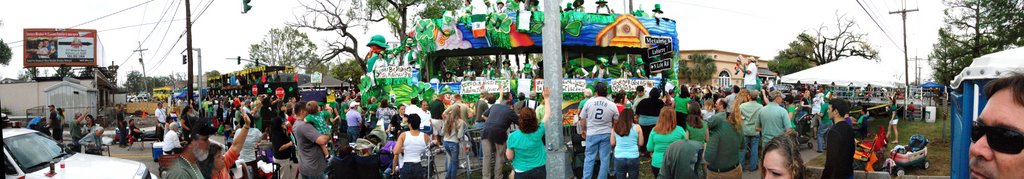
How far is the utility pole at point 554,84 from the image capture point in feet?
21.4

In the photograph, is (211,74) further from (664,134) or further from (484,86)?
(664,134)

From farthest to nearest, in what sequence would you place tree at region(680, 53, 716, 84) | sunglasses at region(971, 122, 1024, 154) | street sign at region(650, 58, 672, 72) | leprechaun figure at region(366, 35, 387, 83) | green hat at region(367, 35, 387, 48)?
1. tree at region(680, 53, 716, 84)
2. green hat at region(367, 35, 387, 48)
3. leprechaun figure at region(366, 35, 387, 83)
4. street sign at region(650, 58, 672, 72)
5. sunglasses at region(971, 122, 1024, 154)

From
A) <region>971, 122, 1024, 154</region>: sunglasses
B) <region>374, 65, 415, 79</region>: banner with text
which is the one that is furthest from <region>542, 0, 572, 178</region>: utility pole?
<region>374, 65, 415, 79</region>: banner with text

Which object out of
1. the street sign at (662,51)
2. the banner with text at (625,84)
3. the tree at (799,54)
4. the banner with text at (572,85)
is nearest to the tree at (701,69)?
the tree at (799,54)

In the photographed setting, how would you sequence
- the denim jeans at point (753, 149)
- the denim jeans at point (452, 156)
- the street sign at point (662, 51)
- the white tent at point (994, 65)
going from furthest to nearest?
1. the street sign at point (662, 51)
2. the denim jeans at point (753, 149)
3. the denim jeans at point (452, 156)
4. the white tent at point (994, 65)

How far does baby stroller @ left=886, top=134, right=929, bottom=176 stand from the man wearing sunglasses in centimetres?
902

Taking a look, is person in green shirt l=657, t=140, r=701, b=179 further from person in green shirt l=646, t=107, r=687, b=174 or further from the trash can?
the trash can

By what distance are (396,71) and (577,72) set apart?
6.18m

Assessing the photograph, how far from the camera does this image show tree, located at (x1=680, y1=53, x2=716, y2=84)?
57344 millimetres

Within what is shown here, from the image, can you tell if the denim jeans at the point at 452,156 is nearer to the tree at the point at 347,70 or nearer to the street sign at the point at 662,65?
the street sign at the point at 662,65

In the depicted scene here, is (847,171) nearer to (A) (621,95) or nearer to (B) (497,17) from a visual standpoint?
(A) (621,95)

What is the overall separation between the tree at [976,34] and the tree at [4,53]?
64.9 m

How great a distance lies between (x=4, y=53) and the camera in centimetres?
5019

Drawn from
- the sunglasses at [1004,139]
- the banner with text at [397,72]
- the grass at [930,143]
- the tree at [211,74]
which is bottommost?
the grass at [930,143]
